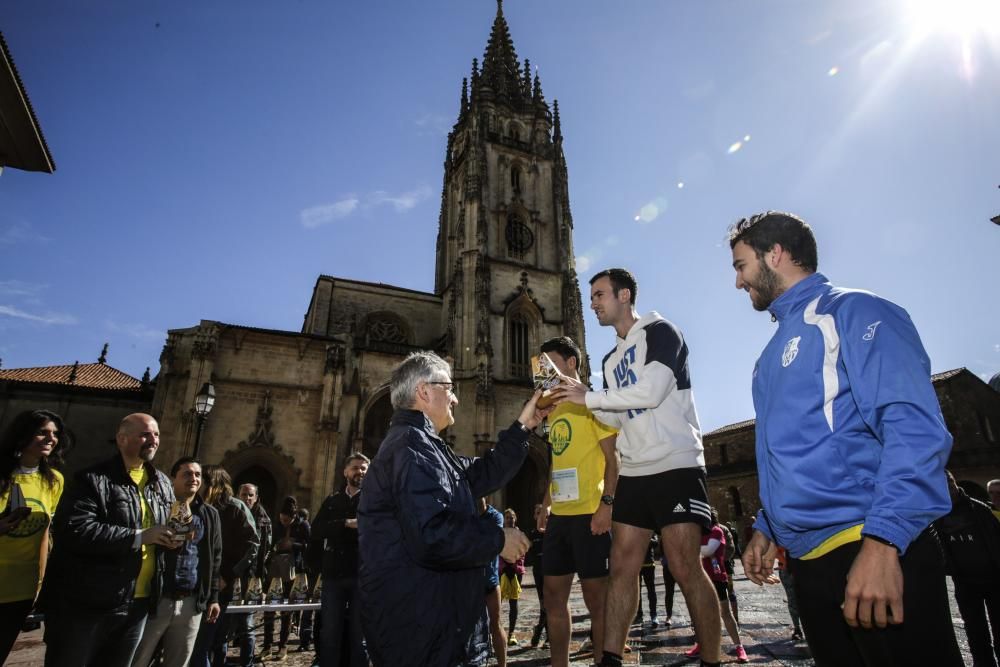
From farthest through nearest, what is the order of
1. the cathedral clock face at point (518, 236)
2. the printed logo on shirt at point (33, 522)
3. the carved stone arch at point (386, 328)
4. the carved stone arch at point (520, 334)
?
1. the cathedral clock face at point (518, 236)
2. the carved stone arch at point (386, 328)
3. the carved stone arch at point (520, 334)
4. the printed logo on shirt at point (33, 522)

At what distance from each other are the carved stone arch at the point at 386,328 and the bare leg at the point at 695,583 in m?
23.2

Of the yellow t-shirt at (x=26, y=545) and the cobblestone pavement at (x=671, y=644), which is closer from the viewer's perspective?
the yellow t-shirt at (x=26, y=545)

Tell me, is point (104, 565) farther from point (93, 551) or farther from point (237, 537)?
point (237, 537)

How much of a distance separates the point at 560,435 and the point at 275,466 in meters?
17.0

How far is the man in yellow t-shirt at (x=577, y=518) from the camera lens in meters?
3.19

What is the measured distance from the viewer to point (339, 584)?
4.39 metres

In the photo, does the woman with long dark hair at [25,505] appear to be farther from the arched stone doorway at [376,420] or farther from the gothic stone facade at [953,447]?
the gothic stone facade at [953,447]

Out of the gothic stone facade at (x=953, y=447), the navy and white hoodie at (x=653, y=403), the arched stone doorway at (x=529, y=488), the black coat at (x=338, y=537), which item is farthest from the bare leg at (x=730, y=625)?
the gothic stone facade at (x=953, y=447)

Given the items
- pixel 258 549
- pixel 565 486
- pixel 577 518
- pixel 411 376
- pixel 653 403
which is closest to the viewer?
pixel 411 376

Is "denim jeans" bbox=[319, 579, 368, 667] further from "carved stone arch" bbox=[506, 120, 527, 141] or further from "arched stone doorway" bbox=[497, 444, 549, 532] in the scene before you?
"carved stone arch" bbox=[506, 120, 527, 141]

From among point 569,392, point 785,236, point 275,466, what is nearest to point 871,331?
point 785,236

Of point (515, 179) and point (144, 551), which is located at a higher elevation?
point (515, 179)

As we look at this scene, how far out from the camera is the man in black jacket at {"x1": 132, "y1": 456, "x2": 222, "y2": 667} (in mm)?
3409

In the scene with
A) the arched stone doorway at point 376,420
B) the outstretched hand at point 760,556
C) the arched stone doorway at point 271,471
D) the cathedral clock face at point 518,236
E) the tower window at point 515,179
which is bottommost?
the outstretched hand at point 760,556
